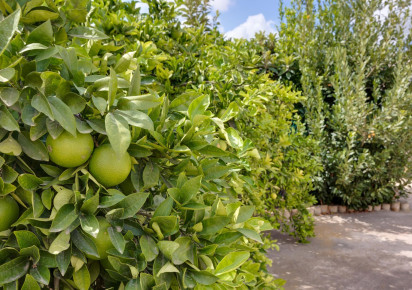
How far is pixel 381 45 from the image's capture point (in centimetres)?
718

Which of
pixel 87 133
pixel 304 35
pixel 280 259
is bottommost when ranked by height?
pixel 280 259

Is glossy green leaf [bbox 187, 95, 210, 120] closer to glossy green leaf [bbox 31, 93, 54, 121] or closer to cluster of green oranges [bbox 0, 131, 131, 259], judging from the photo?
cluster of green oranges [bbox 0, 131, 131, 259]

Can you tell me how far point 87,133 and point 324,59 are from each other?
7.48 meters

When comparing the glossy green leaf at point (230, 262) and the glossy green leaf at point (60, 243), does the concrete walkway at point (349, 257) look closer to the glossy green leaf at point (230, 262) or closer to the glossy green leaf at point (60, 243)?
the glossy green leaf at point (230, 262)

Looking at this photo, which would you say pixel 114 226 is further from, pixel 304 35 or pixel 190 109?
pixel 304 35

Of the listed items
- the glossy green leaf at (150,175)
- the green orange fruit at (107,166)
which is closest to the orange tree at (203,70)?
the glossy green leaf at (150,175)

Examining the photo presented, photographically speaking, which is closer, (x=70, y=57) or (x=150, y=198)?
(x=70, y=57)

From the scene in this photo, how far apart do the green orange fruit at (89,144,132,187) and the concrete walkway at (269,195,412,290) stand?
3432mm

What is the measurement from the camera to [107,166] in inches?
29.7

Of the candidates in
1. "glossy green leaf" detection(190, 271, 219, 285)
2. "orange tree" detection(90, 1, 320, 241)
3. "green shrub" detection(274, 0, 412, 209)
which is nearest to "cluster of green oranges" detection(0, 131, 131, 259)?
"glossy green leaf" detection(190, 271, 219, 285)

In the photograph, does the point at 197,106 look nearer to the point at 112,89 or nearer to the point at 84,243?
the point at 112,89

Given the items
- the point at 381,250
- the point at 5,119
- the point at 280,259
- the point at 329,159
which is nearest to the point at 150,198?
the point at 5,119

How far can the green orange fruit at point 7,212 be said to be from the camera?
0.72m

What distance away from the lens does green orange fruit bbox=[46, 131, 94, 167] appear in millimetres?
731
